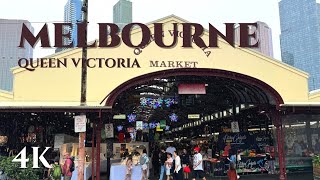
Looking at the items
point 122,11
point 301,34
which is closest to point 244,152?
Result: point 122,11

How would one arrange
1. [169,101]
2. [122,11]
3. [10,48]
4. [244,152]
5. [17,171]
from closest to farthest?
[17,171] → [244,152] → [169,101] → [10,48] → [122,11]

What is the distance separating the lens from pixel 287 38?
146875mm

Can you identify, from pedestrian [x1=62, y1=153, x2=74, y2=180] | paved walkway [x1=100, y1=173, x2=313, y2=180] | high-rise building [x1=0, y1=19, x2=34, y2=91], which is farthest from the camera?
paved walkway [x1=100, y1=173, x2=313, y2=180]

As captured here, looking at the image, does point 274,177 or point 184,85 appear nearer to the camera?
point 184,85

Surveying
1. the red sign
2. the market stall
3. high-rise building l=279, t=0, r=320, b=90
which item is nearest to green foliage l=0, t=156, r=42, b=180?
the red sign

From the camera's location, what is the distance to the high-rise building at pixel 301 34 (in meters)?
105

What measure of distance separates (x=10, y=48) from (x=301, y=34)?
136 meters

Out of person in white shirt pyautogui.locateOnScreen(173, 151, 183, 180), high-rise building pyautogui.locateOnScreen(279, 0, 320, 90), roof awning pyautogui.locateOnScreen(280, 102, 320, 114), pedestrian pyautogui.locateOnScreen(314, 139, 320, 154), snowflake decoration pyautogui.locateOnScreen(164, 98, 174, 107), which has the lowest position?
person in white shirt pyautogui.locateOnScreen(173, 151, 183, 180)

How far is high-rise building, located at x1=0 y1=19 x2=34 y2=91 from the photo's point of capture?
1778 cm

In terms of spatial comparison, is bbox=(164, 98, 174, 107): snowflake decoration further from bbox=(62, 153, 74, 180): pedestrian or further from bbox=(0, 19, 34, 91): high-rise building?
bbox=(62, 153, 74, 180): pedestrian

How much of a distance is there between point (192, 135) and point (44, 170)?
108 feet

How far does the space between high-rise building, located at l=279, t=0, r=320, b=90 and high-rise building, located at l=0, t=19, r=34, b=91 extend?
6298 cm

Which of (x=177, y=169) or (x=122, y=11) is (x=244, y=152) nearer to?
(x=177, y=169)

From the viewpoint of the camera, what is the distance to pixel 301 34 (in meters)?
Answer: 146
